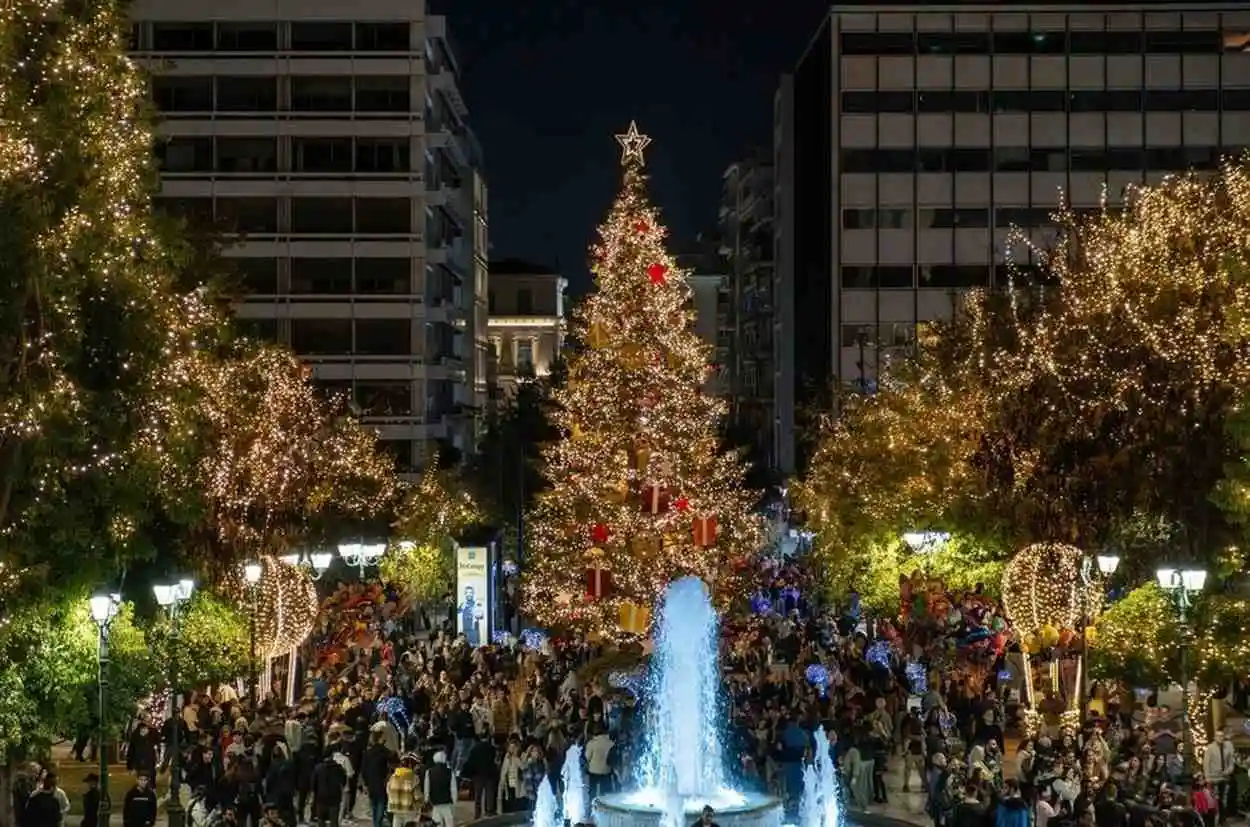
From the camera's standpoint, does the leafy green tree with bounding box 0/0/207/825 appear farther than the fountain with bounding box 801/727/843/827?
No

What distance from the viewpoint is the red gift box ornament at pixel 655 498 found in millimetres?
52812

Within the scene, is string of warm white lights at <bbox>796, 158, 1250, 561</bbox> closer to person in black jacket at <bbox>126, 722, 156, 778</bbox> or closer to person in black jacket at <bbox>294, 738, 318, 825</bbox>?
person in black jacket at <bbox>294, 738, 318, 825</bbox>

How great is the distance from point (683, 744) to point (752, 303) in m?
98.1

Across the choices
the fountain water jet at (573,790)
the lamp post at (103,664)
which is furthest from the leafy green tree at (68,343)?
the fountain water jet at (573,790)

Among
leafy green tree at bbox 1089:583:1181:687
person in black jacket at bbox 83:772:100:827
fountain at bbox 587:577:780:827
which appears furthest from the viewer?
leafy green tree at bbox 1089:583:1181:687

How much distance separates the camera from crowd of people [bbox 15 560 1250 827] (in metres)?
23.7

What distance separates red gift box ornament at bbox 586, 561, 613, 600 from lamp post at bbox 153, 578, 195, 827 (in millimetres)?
20152

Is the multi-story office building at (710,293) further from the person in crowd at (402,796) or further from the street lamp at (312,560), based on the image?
the person in crowd at (402,796)

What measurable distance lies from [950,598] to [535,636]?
9.62m

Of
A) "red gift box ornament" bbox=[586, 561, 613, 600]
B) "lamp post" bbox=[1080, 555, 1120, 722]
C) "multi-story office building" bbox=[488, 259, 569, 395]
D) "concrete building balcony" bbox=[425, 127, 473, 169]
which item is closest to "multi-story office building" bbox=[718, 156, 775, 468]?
"multi-story office building" bbox=[488, 259, 569, 395]

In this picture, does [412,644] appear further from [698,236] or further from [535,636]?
[698,236]

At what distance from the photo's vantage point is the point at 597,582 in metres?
52.3

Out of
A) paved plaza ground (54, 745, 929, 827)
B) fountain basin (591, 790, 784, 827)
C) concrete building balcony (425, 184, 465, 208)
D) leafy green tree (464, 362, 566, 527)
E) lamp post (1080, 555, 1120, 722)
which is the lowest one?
paved plaza ground (54, 745, 929, 827)

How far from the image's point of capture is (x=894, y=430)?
173 feet
